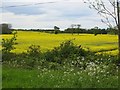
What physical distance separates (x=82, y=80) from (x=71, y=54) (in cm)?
965

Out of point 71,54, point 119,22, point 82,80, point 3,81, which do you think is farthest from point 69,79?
point 71,54

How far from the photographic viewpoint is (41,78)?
12.4 meters

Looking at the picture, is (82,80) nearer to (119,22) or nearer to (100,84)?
(100,84)

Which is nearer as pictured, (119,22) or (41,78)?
(41,78)

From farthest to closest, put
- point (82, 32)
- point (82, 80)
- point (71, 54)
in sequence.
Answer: point (82, 32), point (71, 54), point (82, 80)

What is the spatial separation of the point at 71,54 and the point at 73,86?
10428 mm

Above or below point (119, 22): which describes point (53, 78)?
below

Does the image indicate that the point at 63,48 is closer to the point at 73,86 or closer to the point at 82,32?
the point at 73,86

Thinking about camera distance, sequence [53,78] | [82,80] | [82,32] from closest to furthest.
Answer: [82,80]
[53,78]
[82,32]

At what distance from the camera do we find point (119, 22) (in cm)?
1392

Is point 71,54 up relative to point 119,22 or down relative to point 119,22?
down

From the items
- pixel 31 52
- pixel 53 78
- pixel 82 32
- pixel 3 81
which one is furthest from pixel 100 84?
pixel 82 32

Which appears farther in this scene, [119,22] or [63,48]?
[63,48]

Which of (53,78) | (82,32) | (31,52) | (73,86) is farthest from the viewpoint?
(82,32)
